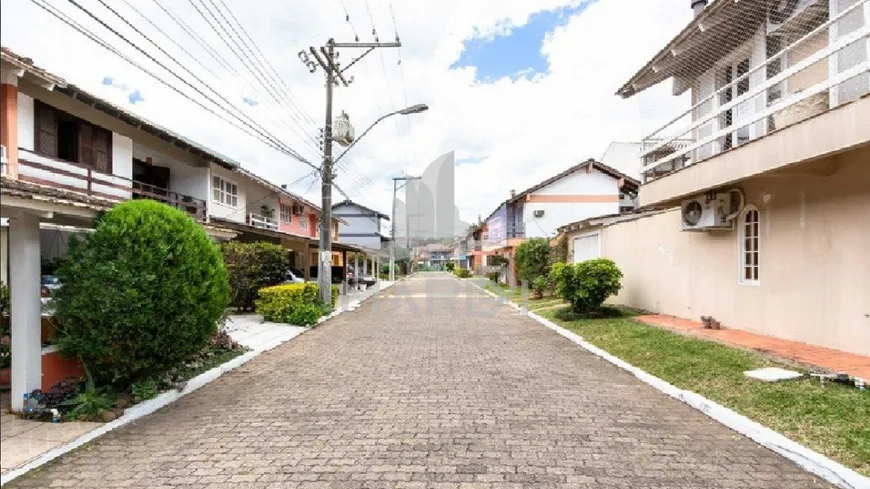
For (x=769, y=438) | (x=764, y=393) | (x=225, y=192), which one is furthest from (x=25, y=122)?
(x=764, y=393)

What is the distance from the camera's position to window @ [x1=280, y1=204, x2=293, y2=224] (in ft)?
92.7

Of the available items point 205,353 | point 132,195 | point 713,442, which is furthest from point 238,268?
point 713,442

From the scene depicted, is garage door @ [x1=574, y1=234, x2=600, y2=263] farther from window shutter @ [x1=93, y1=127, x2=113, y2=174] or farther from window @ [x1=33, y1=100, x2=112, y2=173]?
window @ [x1=33, y1=100, x2=112, y2=173]

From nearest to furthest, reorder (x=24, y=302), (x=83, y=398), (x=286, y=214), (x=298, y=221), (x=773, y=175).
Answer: (x=24, y=302), (x=83, y=398), (x=773, y=175), (x=286, y=214), (x=298, y=221)

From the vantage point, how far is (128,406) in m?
5.58

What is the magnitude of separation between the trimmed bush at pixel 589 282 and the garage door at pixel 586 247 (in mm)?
4394

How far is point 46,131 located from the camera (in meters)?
11.3

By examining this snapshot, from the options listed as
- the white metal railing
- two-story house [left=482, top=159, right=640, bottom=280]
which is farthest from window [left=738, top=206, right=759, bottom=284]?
two-story house [left=482, top=159, right=640, bottom=280]

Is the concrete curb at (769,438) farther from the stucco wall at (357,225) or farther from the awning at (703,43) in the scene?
the stucco wall at (357,225)

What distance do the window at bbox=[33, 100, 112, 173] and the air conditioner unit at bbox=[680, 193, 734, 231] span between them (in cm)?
1401

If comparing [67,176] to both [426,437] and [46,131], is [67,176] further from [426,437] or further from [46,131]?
[426,437]

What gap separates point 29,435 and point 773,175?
394 inches

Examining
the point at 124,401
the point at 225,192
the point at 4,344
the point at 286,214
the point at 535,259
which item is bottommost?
the point at 124,401

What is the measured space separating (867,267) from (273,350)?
979 centimetres
